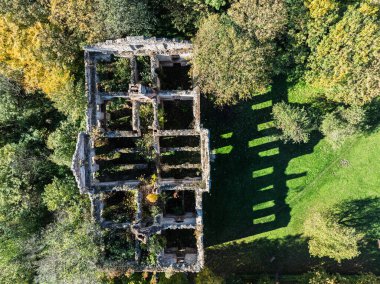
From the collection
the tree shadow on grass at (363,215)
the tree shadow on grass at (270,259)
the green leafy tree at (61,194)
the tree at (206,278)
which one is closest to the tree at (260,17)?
the tree shadow on grass at (363,215)

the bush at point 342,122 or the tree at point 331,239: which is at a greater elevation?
the bush at point 342,122

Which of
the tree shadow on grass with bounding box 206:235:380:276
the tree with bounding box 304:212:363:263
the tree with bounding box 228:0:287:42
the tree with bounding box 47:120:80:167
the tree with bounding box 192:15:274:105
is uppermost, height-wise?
the tree with bounding box 228:0:287:42

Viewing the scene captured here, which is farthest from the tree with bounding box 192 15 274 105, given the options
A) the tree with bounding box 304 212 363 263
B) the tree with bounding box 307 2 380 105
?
the tree with bounding box 304 212 363 263

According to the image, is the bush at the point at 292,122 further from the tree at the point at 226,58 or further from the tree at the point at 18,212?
the tree at the point at 18,212

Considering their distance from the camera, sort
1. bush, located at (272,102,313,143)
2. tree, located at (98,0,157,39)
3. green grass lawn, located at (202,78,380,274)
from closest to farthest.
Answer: tree, located at (98,0,157,39) < bush, located at (272,102,313,143) < green grass lawn, located at (202,78,380,274)

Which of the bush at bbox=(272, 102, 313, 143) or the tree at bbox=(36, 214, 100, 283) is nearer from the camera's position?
the tree at bbox=(36, 214, 100, 283)

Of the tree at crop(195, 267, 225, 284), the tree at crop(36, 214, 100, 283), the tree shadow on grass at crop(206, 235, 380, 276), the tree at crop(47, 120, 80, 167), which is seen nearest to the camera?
the tree at crop(36, 214, 100, 283)

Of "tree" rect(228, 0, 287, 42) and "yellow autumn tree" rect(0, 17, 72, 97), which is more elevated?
"tree" rect(228, 0, 287, 42)

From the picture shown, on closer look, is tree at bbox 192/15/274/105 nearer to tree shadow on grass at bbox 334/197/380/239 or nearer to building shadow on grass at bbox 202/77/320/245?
building shadow on grass at bbox 202/77/320/245
